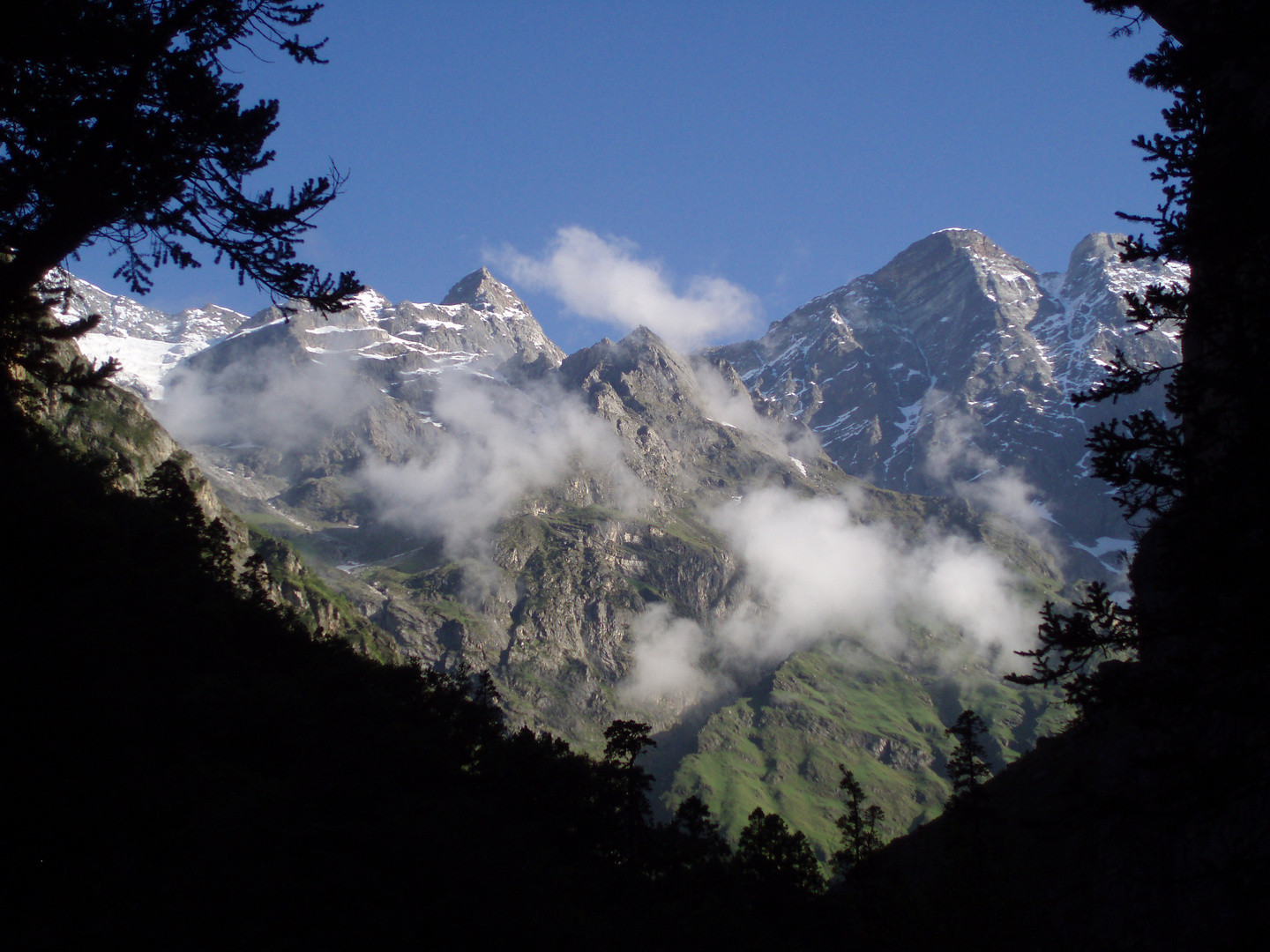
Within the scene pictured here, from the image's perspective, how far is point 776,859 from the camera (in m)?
68.0

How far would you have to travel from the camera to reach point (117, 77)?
14.3 m

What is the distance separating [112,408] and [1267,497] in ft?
733

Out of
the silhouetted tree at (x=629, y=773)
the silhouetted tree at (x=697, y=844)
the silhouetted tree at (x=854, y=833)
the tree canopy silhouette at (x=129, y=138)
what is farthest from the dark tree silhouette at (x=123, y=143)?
the silhouetted tree at (x=854, y=833)

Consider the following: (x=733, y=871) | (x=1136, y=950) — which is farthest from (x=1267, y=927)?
(x=733, y=871)

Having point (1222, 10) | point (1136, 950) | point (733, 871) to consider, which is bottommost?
point (733, 871)

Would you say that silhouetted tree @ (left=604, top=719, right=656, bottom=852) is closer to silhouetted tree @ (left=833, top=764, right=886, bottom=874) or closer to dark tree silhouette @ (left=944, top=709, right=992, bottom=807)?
silhouetted tree @ (left=833, top=764, right=886, bottom=874)

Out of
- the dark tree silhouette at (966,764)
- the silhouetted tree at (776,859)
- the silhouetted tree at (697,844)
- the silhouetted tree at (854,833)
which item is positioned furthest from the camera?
the silhouetted tree at (854,833)

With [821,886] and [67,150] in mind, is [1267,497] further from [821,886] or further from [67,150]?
[821,886]

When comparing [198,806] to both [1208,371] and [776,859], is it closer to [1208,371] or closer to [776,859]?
[1208,371]

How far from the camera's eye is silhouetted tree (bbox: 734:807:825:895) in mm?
61250

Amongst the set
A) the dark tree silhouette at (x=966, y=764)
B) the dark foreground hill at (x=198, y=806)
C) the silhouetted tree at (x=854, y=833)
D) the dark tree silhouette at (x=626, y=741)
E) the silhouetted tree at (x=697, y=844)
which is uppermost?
the dark tree silhouette at (x=966, y=764)

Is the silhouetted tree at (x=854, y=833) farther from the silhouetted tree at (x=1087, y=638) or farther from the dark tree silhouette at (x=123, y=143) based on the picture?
the dark tree silhouette at (x=123, y=143)

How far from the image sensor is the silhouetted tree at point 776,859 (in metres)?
61.2

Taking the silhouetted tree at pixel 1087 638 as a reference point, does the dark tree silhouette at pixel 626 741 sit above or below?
below
